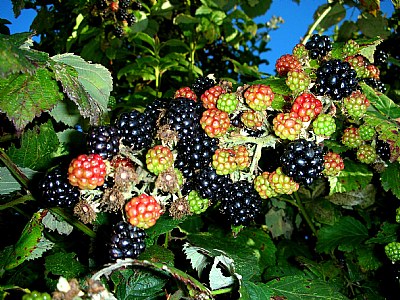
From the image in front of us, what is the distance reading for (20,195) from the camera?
1.63 m

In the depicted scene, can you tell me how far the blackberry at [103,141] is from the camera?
103cm

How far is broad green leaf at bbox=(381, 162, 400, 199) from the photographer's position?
6.32ft

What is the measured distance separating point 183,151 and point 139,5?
247 centimetres

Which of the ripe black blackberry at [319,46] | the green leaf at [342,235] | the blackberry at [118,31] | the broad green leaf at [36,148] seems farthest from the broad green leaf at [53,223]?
the blackberry at [118,31]

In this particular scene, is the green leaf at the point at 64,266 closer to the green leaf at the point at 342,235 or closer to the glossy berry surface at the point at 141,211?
the glossy berry surface at the point at 141,211

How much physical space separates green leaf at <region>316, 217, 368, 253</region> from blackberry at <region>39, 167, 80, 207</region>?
1777 mm

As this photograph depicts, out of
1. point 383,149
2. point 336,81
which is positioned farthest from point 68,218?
point 383,149

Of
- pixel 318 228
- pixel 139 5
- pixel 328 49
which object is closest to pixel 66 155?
pixel 328 49

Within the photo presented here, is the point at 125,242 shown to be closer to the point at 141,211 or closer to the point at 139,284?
the point at 141,211

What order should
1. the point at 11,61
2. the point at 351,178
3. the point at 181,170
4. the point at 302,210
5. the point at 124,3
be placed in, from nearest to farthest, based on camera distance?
the point at 11,61 < the point at 181,170 < the point at 351,178 < the point at 302,210 < the point at 124,3

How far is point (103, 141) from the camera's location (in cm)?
104

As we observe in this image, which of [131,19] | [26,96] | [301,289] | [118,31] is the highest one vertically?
[131,19]

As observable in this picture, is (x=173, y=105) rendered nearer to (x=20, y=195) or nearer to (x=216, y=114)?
(x=216, y=114)

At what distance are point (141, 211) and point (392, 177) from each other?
142 centimetres
